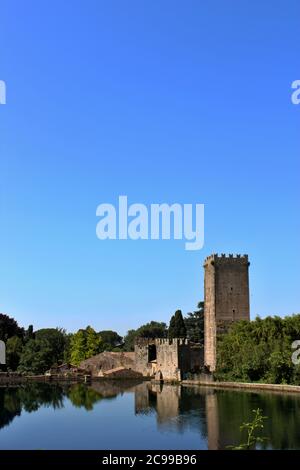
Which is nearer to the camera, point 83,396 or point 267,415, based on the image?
point 267,415

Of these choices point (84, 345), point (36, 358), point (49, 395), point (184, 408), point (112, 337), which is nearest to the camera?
point (184, 408)

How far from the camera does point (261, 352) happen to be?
36469 millimetres

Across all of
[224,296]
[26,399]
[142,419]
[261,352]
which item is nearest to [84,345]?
[224,296]

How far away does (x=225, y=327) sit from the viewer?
46.5 m

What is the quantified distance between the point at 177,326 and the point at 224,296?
1070cm

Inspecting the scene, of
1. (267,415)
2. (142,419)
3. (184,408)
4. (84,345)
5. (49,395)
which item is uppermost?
(84,345)

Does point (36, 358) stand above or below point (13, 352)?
below

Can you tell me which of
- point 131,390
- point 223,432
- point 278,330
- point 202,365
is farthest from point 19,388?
point 223,432

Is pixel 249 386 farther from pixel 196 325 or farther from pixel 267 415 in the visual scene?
pixel 196 325

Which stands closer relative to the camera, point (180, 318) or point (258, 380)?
point (258, 380)

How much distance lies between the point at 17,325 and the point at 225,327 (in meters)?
22.1

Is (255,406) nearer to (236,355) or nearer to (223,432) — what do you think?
(223,432)

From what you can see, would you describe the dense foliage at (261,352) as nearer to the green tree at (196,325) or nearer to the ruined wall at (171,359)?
the ruined wall at (171,359)

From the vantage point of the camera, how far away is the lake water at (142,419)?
1884 cm
